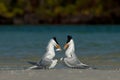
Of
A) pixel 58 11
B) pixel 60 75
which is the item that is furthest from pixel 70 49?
pixel 58 11

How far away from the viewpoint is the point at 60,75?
15.3m

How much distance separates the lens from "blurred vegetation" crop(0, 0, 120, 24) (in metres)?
90.2

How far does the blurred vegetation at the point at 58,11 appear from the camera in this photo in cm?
9025

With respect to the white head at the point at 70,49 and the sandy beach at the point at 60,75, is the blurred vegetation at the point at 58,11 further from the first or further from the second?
the sandy beach at the point at 60,75

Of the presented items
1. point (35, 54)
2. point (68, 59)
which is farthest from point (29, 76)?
point (35, 54)

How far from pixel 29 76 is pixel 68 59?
214 centimetres

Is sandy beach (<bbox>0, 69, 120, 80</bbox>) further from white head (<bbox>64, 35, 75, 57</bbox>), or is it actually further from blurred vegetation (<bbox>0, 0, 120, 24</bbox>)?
blurred vegetation (<bbox>0, 0, 120, 24</bbox>)

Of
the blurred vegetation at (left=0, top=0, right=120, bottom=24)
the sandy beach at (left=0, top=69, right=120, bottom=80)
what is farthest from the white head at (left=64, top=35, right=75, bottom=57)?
the blurred vegetation at (left=0, top=0, right=120, bottom=24)

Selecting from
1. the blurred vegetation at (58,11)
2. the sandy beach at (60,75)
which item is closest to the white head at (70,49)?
the sandy beach at (60,75)

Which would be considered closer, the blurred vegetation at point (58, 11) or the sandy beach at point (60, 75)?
the sandy beach at point (60, 75)

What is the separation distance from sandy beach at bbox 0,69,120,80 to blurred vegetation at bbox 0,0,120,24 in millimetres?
70653

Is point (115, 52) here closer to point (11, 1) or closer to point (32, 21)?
point (32, 21)

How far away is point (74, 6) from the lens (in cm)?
9956

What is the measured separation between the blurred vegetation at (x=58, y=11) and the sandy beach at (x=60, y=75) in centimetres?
7065
